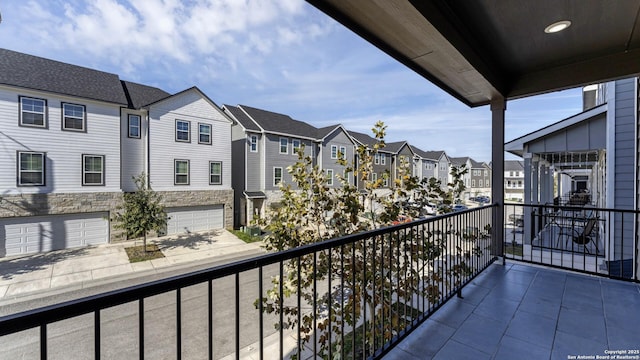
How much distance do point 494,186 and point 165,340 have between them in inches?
214

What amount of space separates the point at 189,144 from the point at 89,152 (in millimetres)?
3472

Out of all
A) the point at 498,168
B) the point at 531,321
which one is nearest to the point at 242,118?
the point at 498,168

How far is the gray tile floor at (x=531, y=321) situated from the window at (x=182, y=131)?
40.0 feet

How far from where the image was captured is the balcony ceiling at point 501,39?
2.04 m

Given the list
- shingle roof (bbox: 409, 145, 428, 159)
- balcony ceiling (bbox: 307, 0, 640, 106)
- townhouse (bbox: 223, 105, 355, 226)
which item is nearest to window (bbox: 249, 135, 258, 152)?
townhouse (bbox: 223, 105, 355, 226)

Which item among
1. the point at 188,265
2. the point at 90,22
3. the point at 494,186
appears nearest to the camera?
the point at 494,186

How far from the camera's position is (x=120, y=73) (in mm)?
11797

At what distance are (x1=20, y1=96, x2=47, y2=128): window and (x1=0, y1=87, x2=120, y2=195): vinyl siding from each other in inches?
4.3

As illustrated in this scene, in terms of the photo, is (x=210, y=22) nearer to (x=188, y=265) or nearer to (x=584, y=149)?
(x=188, y=265)

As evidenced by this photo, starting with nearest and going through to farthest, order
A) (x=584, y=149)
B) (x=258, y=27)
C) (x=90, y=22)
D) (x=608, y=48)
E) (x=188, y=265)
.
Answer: (x=608, y=48) → (x=258, y=27) → (x=90, y=22) → (x=584, y=149) → (x=188, y=265)

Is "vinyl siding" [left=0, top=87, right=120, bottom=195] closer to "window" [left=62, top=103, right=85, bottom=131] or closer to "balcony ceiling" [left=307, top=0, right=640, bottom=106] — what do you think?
"window" [left=62, top=103, right=85, bottom=131]

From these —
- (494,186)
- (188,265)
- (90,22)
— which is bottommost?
(188,265)

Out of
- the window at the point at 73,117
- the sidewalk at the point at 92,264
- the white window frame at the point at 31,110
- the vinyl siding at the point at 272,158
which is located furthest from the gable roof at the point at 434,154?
the white window frame at the point at 31,110

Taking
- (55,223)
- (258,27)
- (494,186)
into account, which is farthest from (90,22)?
(494,186)
